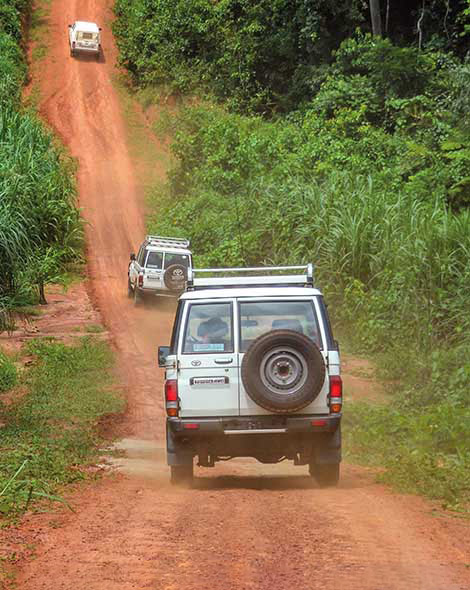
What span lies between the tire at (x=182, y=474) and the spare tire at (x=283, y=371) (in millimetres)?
1258

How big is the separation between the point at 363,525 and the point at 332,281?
14357 mm

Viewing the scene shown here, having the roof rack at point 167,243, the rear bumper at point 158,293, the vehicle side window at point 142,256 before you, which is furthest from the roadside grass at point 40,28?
the rear bumper at point 158,293

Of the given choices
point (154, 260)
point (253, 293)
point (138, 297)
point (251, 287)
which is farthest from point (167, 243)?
point (253, 293)

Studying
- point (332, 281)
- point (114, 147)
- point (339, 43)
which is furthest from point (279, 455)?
point (114, 147)

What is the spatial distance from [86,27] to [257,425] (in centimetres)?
4299

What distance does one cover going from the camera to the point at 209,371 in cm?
1023

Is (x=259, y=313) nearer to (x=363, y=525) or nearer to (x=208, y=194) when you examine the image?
(x=363, y=525)

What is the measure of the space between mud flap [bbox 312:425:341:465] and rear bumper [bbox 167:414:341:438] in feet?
0.61

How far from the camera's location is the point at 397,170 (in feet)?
92.1

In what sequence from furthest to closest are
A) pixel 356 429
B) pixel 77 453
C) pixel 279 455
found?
pixel 356 429, pixel 77 453, pixel 279 455

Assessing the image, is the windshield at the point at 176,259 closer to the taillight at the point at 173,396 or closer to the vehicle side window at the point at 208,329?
the vehicle side window at the point at 208,329

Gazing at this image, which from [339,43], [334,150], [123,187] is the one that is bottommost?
[123,187]

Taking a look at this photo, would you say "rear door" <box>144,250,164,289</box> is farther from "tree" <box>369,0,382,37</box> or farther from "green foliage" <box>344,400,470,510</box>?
"tree" <box>369,0,382,37</box>

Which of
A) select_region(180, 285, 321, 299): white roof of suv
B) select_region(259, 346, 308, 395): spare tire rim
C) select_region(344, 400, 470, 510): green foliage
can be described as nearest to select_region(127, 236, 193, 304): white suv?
select_region(344, 400, 470, 510): green foliage
